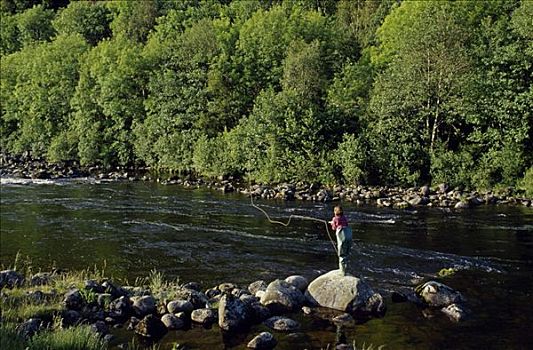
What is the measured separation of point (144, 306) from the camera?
15188mm

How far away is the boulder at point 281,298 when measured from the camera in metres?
15.6

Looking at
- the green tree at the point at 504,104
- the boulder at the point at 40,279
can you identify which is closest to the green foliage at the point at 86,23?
the green tree at the point at 504,104

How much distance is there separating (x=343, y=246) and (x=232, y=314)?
4.11 meters

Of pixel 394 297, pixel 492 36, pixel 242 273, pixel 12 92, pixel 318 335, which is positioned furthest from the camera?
pixel 12 92

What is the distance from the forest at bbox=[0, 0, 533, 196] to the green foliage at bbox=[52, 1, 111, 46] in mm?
17879

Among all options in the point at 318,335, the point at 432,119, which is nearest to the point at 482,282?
the point at 318,335

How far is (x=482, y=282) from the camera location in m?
18.6

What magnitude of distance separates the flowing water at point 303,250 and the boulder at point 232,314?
0.43 m

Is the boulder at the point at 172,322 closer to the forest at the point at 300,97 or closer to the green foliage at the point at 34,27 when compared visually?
the forest at the point at 300,97

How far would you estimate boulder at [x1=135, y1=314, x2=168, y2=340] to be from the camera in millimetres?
13875

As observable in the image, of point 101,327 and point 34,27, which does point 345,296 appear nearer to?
A: point 101,327

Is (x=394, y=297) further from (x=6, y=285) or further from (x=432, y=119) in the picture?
(x=432, y=119)

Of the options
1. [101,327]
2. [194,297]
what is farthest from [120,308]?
[194,297]

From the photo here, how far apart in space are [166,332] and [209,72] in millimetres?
45388
